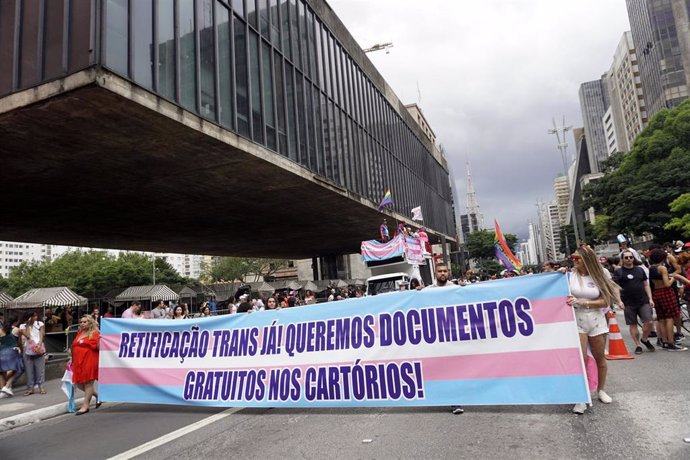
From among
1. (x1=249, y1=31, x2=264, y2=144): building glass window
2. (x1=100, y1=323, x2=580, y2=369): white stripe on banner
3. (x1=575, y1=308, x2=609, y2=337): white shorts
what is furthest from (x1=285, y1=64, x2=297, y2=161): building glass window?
(x1=575, y1=308, x2=609, y2=337): white shorts

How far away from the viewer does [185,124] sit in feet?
40.1

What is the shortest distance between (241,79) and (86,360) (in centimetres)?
1113

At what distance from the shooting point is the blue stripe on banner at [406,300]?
535 cm

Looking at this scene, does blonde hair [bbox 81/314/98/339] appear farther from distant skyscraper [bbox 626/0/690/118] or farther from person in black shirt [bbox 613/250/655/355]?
distant skyscraper [bbox 626/0/690/118]

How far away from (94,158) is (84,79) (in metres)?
4.62

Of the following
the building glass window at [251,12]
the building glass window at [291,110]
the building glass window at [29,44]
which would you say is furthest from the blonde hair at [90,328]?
the building glass window at [251,12]

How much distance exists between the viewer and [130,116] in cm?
1121

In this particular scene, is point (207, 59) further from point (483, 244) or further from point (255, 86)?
point (483, 244)

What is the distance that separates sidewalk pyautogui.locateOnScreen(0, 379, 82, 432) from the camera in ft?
24.2

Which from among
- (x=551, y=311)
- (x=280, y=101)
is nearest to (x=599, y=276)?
(x=551, y=311)

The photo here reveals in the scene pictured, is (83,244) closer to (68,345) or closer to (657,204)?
(68,345)

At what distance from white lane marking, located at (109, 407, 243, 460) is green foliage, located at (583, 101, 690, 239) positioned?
1432 inches

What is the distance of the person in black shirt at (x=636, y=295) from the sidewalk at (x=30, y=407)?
10.3 m

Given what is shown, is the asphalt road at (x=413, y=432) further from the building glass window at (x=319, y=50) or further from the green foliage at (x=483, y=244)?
the green foliage at (x=483, y=244)
